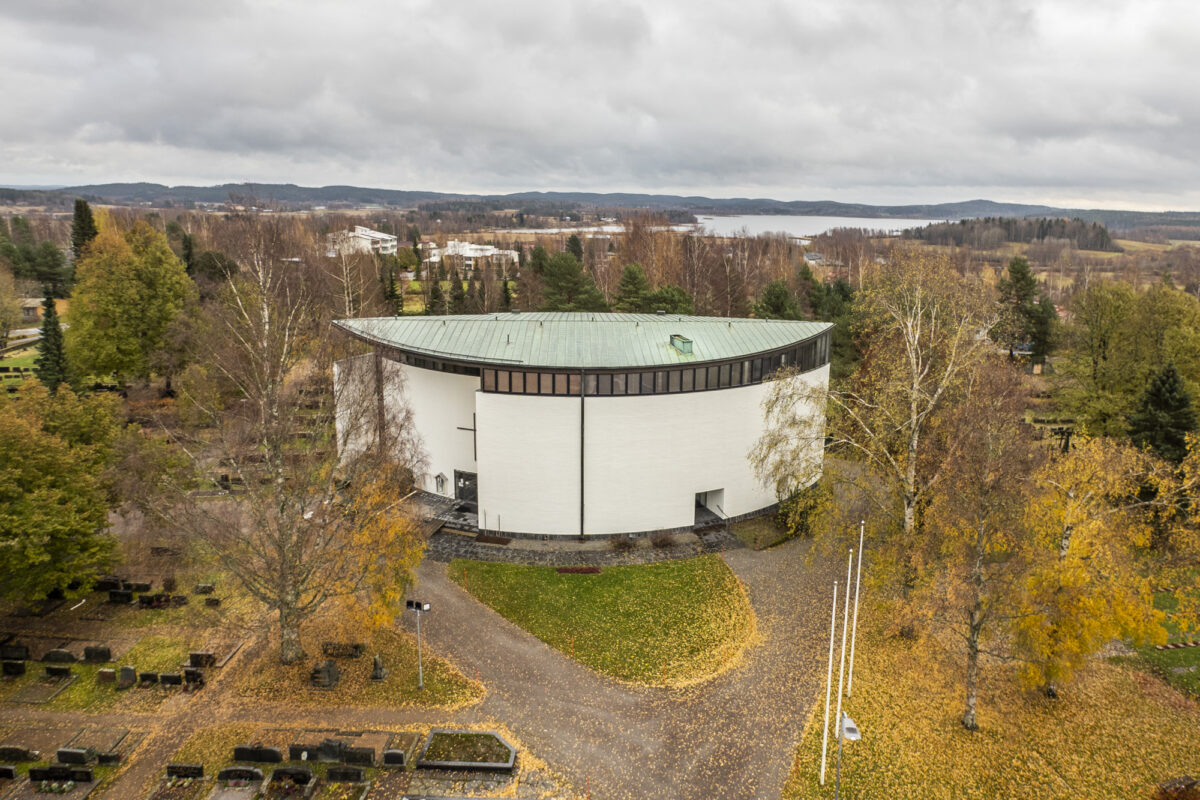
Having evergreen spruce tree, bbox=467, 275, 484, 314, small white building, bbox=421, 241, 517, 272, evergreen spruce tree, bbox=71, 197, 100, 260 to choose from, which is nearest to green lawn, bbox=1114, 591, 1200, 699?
evergreen spruce tree, bbox=467, 275, 484, 314

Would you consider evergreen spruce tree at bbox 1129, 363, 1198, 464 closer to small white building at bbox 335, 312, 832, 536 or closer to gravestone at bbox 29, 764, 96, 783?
small white building at bbox 335, 312, 832, 536

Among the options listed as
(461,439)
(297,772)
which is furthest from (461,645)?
(461,439)

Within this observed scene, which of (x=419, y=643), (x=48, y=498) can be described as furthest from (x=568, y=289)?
(x=419, y=643)

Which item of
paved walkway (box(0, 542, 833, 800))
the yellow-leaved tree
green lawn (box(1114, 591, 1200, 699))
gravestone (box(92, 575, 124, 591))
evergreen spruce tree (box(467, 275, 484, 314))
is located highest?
evergreen spruce tree (box(467, 275, 484, 314))

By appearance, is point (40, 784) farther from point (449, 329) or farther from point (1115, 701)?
point (1115, 701)

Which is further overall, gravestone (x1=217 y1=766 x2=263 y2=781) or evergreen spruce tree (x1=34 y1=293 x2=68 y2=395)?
evergreen spruce tree (x1=34 y1=293 x2=68 y2=395)

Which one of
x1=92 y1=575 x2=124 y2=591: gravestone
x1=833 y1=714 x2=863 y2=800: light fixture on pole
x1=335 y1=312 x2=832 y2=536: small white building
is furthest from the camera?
x1=335 y1=312 x2=832 y2=536: small white building

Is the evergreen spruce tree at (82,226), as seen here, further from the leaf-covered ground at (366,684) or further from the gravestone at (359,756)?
the gravestone at (359,756)

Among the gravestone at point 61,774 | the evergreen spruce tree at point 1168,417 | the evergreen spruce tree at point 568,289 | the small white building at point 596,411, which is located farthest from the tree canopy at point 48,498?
the evergreen spruce tree at point 1168,417

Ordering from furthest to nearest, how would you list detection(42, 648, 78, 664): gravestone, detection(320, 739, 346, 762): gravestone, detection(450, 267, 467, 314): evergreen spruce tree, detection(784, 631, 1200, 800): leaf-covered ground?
detection(450, 267, 467, 314): evergreen spruce tree → detection(42, 648, 78, 664): gravestone → detection(320, 739, 346, 762): gravestone → detection(784, 631, 1200, 800): leaf-covered ground
